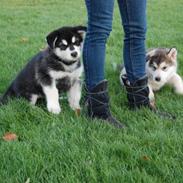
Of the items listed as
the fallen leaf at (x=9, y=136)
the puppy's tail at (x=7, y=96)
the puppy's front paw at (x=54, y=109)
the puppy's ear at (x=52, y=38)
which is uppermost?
the puppy's ear at (x=52, y=38)

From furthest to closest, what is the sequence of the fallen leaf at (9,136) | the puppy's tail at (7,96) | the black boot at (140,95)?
the puppy's tail at (7,96) < the black boot at (140,95) < the fallen leaf at (9,136)

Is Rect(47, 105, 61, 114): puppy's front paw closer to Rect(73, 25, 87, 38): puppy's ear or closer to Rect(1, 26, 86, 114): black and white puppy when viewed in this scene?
Rect(1, 26, 86, 114): black and white puppy

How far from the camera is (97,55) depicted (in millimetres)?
3926

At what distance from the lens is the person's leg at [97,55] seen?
12.4ft

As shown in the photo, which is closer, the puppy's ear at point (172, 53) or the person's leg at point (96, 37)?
the person's leg at point (96, 37)

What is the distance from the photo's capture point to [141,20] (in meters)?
4.12

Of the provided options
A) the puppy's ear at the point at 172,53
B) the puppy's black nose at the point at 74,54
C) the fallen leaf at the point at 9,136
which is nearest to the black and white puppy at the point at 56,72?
the puppy's black nose at the point at 74,54

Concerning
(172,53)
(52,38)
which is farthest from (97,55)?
(172,53)

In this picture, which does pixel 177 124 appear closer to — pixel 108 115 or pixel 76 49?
pixel 108 115

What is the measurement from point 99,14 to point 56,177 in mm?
1438

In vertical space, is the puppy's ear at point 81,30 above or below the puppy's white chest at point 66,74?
above

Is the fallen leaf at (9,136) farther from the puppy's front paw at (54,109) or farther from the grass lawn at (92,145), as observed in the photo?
the puppy's front paw at (54,109)

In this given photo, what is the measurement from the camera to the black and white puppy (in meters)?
4.38

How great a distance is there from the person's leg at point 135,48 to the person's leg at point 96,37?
11.0 inches
